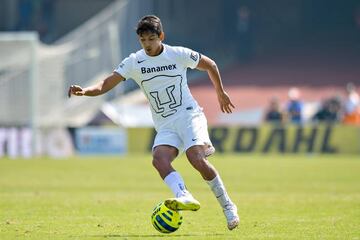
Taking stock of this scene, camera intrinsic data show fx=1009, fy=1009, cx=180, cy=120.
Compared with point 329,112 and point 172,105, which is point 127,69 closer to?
point 172,105

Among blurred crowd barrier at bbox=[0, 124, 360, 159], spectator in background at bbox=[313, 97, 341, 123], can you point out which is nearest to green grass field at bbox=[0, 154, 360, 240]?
blurred crowd barrier at bbox=[0, 124, 360, 159]

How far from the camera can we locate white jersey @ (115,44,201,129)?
11.5m

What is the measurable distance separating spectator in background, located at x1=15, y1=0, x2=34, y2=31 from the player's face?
1460 inches

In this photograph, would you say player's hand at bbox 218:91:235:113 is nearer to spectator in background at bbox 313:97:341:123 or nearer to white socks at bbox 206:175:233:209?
white socks at bbox 206:175:233:209

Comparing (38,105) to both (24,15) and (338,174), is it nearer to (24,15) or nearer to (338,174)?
(338,174)

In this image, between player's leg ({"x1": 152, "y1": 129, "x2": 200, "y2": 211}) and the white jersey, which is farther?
the white jersey

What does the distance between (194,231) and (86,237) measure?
1.42 metres

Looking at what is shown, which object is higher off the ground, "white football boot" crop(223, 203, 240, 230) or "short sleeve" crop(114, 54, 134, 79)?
"short sleeve" crop(114, 54, 134, 79)

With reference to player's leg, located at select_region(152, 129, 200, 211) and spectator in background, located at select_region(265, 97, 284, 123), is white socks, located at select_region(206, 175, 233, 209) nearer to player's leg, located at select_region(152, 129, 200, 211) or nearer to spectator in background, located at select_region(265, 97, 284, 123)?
player's leg, located at select_region(152, 129, 200, 211)

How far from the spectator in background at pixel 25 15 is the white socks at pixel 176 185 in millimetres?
37454

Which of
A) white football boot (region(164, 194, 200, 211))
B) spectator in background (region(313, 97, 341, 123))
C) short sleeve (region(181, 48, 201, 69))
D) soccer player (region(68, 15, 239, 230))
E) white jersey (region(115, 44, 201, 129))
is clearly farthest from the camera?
spectator in background (region(313, 97, 341, 123))

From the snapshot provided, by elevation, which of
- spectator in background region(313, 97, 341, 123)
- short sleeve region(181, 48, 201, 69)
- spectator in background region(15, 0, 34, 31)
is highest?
short sleeve region(181, 48, 201, 69)

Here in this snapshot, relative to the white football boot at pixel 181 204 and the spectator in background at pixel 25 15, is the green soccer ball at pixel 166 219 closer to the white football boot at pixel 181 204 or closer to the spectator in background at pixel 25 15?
the white football boot at pixel 181 204

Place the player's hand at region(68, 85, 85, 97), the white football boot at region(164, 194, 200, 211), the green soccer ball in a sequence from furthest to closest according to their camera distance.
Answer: the player's hand at region(68, 85, 85, 97), the green soccer ball, the white football boot at region(164, 194, 200, 211)
